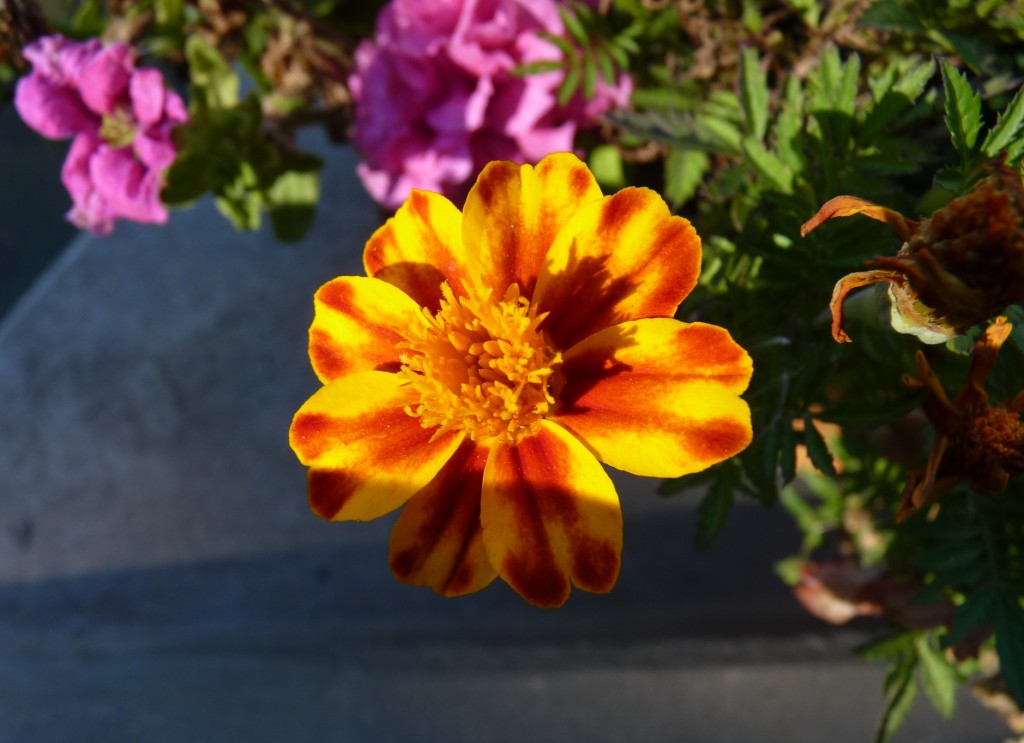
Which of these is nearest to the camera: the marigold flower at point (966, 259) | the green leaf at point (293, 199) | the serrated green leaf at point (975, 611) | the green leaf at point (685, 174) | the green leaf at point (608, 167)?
the marigold flower at point (966, 259)

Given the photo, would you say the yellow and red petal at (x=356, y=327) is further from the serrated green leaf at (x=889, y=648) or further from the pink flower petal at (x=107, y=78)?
the serrated green leaf at (x=889, y=648)

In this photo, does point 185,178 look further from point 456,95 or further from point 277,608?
point 277,608

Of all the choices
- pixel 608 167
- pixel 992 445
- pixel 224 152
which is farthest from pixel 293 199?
pixel 992 445

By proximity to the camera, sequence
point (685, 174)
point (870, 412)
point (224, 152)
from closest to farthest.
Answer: point (870, 412)
point (685, 174)
point (224, 152)

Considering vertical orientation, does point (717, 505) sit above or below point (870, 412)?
below

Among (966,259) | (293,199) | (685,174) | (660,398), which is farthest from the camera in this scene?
(293,199)

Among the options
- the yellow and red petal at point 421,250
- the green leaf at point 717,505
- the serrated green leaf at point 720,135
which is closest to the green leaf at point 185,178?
the yellow and red petal at point 421,250

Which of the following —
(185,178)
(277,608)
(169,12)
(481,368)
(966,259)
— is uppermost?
(966,259)
